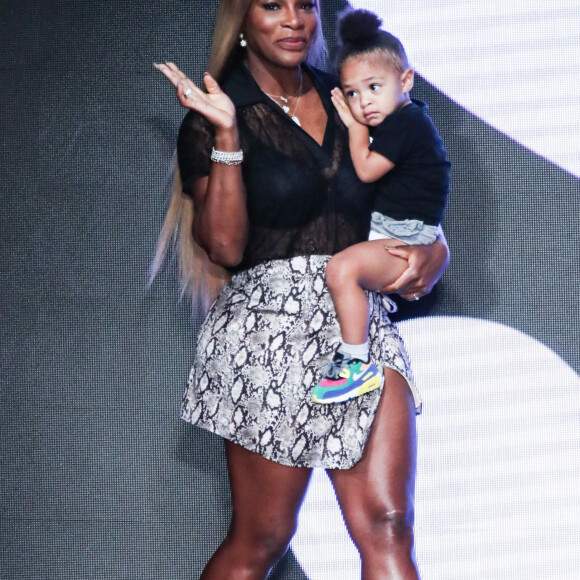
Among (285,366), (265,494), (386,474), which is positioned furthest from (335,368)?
(265,494)

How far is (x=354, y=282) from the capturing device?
2412 millimetres

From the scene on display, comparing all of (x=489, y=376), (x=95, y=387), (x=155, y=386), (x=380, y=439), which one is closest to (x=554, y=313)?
(x=489, y=376)

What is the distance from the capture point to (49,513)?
3160 mm

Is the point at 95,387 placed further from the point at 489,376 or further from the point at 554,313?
the point at 554,313

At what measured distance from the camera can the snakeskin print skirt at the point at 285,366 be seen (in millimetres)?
2438

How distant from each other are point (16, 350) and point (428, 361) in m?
1.39

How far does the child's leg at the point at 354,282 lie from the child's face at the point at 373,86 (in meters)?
0.35

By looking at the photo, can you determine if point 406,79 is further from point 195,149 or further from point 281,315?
point 281,315

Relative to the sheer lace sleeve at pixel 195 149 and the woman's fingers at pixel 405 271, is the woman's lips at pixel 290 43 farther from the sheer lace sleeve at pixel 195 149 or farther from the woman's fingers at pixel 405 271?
the woman's fingers at pixel 405 271

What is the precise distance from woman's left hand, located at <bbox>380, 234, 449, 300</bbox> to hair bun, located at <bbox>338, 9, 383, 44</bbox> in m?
0.57

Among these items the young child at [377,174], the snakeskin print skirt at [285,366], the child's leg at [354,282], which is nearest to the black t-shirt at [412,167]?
the young child at [377,174]

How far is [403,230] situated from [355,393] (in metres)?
0.47

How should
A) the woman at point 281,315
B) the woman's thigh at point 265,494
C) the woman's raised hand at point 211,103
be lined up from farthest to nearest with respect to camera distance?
the woman's thigh at point 265,494 → the woman at point 281,315 → the woman's raised hand at point 211,103

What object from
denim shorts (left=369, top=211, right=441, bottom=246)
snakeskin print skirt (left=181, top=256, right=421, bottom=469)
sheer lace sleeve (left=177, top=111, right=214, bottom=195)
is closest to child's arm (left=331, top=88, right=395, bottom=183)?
denim shorts (left=369, top=211, right=441, bottom=246)
